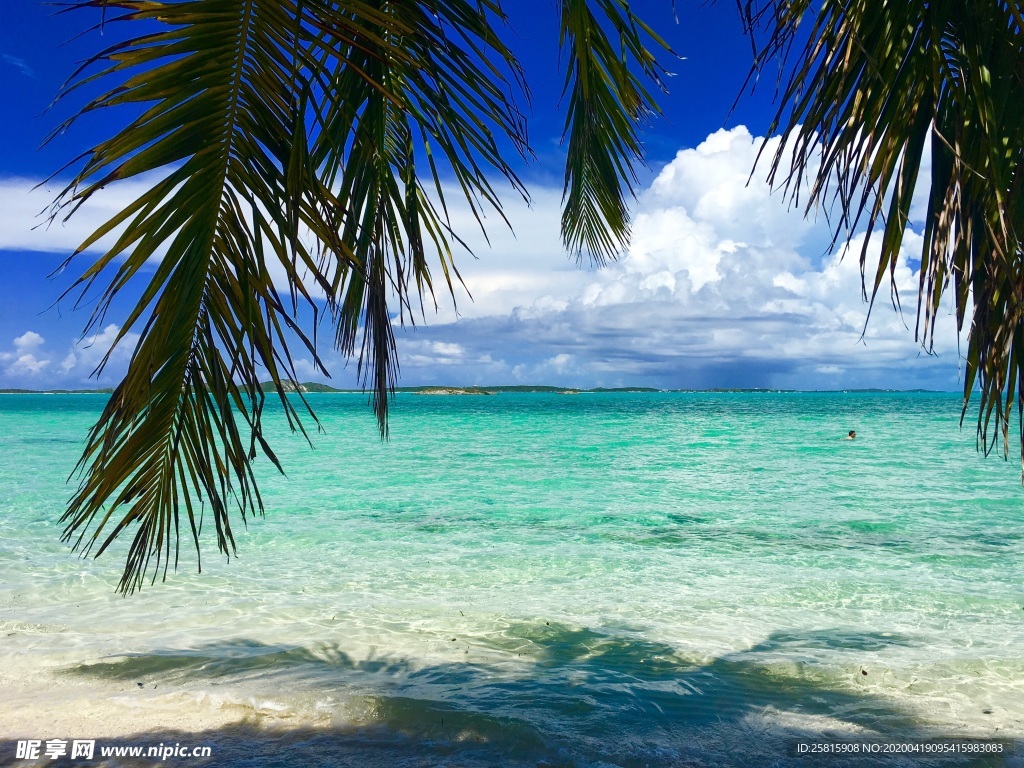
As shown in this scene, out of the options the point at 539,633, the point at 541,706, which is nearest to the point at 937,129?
the point at 541,706

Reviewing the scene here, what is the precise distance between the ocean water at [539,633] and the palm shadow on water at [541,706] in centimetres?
2

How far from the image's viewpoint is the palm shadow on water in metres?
3.22

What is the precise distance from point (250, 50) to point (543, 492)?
11566 mm

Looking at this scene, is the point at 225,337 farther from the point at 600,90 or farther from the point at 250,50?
the point at 600,90

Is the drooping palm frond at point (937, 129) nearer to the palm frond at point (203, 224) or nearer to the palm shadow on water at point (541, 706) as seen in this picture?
the palm frond at point (203, 224)

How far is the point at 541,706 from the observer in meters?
3.81

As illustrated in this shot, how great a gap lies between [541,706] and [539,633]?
138 cm

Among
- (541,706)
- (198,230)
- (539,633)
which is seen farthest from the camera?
(539,633)

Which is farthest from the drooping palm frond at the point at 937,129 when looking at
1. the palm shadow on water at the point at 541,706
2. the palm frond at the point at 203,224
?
the palm shadow on water at the point at 541,706

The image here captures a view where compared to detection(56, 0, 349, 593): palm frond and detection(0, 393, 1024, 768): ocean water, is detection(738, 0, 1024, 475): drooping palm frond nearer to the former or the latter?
detection(56, 0, 349, 593): palm frond

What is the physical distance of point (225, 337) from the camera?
1828 millimetres

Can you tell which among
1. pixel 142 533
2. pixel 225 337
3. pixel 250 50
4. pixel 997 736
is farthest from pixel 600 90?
pixel 997 736

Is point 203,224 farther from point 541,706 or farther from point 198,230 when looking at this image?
point 541,706

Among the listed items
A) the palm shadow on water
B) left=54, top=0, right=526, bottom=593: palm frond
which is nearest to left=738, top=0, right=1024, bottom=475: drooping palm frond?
left=54, top=0, right=526, bottom=593: palm frond
